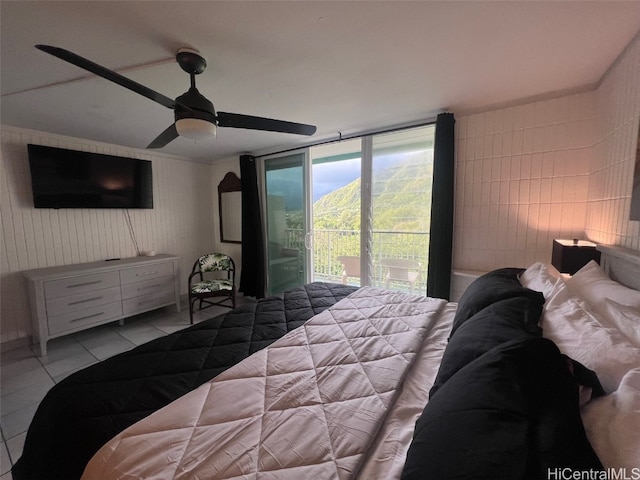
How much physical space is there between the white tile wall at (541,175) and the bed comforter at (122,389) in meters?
2.12

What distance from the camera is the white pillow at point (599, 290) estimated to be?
108cm

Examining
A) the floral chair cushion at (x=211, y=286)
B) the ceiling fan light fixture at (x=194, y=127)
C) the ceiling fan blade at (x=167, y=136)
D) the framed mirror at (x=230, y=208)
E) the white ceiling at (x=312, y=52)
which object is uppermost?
the white ceiling at (x=312, y=52)

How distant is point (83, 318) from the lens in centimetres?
278

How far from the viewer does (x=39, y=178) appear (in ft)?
9.04

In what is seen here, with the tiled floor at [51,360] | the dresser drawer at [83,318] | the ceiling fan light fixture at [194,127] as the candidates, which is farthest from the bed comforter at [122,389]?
the dresser drawer at [83,318]

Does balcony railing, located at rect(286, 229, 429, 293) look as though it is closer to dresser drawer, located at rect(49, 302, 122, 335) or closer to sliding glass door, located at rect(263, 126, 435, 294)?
sliding glass door, located at rect(263, 126, 435, 294)

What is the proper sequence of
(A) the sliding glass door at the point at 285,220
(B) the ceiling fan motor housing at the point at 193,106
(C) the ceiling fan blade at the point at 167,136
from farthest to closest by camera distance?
1. (A) the sliding glass door at the point at 285,220
2. (C) the ceiling fan blade at the point at 167,136
3. (B) the ceiling fan motor housing at the point at 193,106

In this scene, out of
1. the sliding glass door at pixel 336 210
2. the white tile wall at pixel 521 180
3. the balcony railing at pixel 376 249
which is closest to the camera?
the white tile wall at pixel 521 180

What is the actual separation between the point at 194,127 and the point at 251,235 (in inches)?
99.8

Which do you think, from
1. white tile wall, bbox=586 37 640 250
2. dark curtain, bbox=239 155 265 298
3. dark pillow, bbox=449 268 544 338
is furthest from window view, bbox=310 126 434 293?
dark pillow, bbox=449 268 544 338

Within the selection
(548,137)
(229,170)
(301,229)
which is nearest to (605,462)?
(548,137)

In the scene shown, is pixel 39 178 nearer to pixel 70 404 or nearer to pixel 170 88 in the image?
pixel 170 88

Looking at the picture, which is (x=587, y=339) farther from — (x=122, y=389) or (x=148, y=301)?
(x=148, y=301)

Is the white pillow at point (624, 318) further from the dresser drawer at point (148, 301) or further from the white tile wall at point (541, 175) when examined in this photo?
the dresser drawer at point (148, 301)
